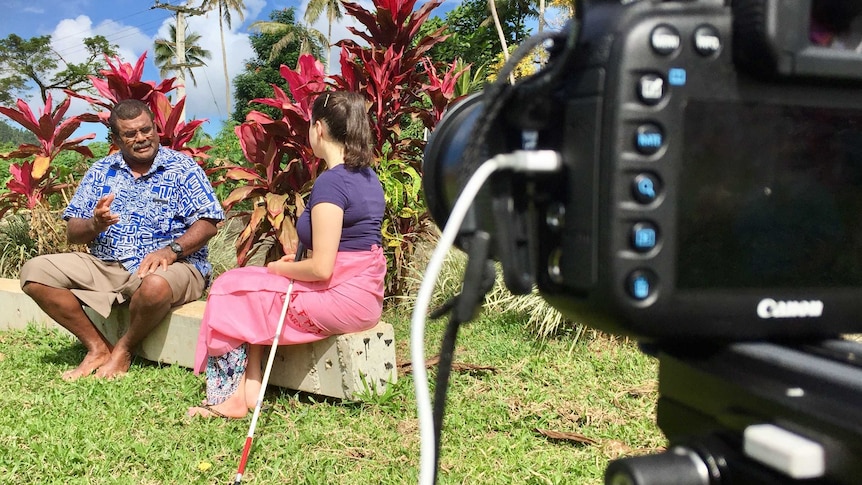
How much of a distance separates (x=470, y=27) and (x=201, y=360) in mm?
19103

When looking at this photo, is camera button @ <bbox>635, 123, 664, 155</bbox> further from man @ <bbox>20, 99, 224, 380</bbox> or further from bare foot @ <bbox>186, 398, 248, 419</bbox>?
man @ <bbox>20, 99, 224, 380</bbox>

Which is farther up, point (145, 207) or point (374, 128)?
point (374, 128)

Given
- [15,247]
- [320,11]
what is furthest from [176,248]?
[320,11]

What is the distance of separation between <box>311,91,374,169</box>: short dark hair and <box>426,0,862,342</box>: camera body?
2264 mm

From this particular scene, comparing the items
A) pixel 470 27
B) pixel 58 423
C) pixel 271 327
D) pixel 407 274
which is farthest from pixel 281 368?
pixel 470 27

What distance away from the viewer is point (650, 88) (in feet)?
2.07

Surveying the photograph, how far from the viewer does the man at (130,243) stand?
347 cm

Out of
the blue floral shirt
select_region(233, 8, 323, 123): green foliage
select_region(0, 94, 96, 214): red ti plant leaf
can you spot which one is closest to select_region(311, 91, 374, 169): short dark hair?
the blue floral shirt

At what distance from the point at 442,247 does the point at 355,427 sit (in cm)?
220

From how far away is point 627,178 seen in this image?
25.0 inches

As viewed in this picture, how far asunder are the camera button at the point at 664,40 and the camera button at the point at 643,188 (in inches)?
4.4

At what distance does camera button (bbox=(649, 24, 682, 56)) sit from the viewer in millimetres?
630

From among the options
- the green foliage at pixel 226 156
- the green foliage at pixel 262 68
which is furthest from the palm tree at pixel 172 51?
the green foliage at pixel 226 156

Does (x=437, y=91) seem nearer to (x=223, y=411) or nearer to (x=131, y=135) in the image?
(x=131, y=135)
